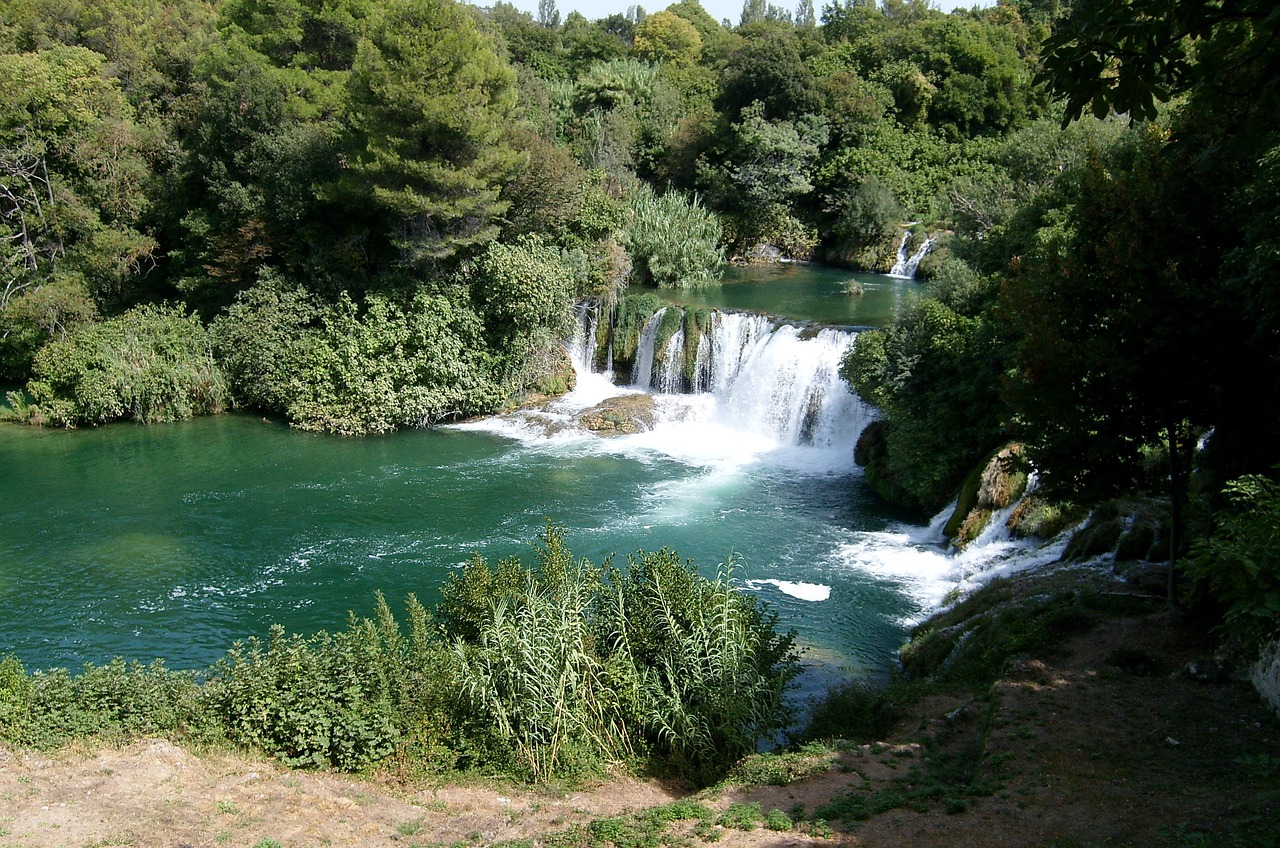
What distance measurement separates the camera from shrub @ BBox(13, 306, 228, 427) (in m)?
23.5

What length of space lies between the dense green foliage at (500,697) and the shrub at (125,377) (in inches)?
622

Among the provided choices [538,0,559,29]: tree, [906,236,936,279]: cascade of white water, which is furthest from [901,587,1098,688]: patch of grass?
[538,0,559,29]: tree

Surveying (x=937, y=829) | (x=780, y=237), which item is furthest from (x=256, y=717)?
(x=780, y=237)

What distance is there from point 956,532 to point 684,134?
27.2 m

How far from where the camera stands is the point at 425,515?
18000 mm

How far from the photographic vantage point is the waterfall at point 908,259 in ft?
109

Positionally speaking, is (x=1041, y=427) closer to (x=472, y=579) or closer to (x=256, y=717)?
(x=472, y=579)

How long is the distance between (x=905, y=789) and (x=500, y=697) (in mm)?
3744

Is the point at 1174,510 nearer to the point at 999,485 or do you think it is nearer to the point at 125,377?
the point at 999,485

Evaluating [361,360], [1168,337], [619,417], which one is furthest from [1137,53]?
[361,360]

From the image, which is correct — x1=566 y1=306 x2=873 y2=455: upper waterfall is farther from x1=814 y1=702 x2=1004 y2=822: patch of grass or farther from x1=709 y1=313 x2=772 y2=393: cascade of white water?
x1=814 y1=702 x2=1004 y2=822: patch of grass

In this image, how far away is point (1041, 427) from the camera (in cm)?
1038

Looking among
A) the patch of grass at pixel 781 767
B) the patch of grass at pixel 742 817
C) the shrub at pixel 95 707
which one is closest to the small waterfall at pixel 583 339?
the shrub at pixel 95 707

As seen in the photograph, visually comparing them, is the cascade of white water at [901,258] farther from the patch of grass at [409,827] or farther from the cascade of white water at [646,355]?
the patch of grass at [409,827]
